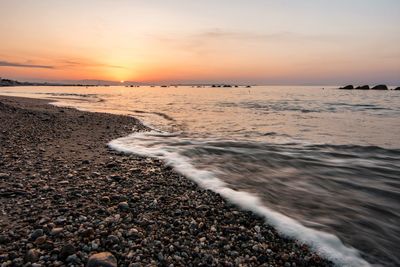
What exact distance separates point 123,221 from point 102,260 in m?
1.31

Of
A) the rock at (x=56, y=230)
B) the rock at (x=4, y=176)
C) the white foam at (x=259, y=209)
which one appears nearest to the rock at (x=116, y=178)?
the white foam at (x=259, y=209)

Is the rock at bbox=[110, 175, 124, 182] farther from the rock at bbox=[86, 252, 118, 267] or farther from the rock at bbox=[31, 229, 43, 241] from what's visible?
the rock at bbox=[86, 252, 118, 267]

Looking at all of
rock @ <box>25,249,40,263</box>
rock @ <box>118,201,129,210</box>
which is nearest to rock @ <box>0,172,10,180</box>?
rock @ <box>118,201,129,210</box>

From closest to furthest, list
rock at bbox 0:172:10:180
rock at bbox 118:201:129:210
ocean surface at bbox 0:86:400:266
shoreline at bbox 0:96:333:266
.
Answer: shoreline at bbox 0:96:333:266
ocean surface at bbox 0:86:400:266
rock at bbox 118:201:129:210
rock at bbox 0:172:10:180

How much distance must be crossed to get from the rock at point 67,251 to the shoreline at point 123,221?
0.01 m

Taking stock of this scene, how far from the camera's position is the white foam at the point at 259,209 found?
4.97 metres

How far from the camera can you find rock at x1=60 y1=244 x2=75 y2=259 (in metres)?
4.26

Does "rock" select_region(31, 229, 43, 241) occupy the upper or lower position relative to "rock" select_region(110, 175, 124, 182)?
upper

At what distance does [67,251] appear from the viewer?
430 cm

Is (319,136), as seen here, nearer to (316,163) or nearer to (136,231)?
(316,163)

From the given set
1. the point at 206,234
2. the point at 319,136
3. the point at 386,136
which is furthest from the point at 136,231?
the point at 386,136

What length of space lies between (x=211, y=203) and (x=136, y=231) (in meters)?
2.12

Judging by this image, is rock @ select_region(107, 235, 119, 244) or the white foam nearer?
rock @ select_region(107, 235, 119, 244)

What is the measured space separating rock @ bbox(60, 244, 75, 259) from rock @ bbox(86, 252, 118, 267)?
0.37m
